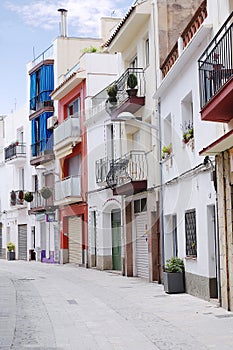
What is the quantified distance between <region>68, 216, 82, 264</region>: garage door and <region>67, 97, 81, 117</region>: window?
5493 millimetres

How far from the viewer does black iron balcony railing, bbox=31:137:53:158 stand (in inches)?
1473

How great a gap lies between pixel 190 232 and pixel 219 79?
5.74 metres

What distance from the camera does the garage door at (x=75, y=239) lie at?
107 ft

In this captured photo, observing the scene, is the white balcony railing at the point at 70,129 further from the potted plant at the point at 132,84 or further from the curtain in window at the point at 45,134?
the potted plant at the point at 132,84

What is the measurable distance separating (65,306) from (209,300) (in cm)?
355

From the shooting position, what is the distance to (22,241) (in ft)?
143

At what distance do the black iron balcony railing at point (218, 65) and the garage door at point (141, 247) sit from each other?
10.1 metres

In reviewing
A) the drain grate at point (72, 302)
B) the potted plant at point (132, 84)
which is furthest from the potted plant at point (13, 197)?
the drain grate at point (72, 302)

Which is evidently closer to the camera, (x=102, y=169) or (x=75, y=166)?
(x=102, y=169)

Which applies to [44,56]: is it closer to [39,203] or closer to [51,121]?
[51,121]

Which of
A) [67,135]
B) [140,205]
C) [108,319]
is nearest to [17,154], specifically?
[67,135]

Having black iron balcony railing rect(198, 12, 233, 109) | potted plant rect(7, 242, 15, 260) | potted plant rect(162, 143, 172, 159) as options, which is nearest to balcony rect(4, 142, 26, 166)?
potted plant rect(7, 242, 15, 260)

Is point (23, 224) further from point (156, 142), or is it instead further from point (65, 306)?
point (65, 306)

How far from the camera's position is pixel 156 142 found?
21000 millimetres
